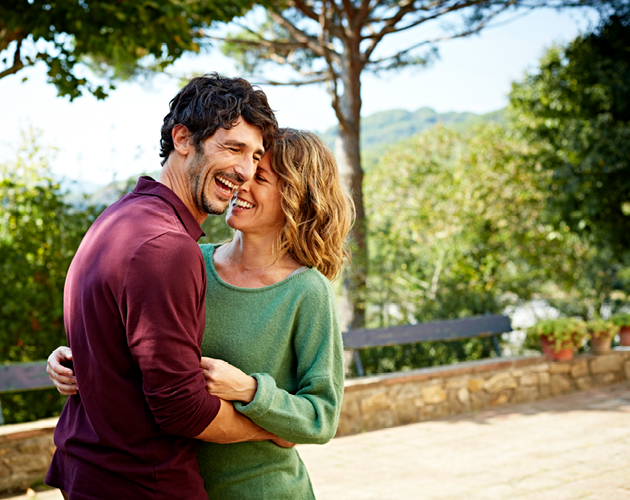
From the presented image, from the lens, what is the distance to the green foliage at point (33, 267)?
5242mm

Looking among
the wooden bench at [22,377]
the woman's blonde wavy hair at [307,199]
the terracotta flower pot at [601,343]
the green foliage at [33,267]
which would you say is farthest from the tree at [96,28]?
the terracotta flower pot at [601,343]

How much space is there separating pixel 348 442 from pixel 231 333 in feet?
12.4

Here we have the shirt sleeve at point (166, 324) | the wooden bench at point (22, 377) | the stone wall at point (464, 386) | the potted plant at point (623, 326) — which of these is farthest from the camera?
the potted plant at point (623, 326)

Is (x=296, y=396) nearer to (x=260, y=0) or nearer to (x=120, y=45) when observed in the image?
(x=120, y=45)

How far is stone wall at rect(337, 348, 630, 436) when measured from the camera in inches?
212

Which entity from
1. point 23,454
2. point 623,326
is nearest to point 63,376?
point 23,454

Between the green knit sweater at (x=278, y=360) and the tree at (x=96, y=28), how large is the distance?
435cm

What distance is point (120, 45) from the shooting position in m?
5.62

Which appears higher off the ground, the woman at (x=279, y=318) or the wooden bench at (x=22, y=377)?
the woman at (x=279, y=318)

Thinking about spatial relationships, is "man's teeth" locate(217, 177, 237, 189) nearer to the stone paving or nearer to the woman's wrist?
the woman's wrist

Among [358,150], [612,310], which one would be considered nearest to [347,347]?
[358,150]

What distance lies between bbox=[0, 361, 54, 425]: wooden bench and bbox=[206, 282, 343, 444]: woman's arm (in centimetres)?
361

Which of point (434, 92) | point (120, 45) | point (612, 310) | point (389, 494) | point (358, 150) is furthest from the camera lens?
point (434, 92)

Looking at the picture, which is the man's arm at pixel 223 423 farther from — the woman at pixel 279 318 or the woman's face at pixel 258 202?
the woman's face at pixel 258 202
